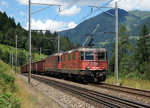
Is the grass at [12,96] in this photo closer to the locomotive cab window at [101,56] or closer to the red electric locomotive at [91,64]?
the red electric locomotive at [91,64]

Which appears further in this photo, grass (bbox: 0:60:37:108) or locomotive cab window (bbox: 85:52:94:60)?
locomotive cab window (bbox: 85:52:94:60)

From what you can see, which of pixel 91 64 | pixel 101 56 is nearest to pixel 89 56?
pixel 91 64

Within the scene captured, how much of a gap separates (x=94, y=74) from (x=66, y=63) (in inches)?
216

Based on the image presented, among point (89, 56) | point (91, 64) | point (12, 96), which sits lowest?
point (12, 96)

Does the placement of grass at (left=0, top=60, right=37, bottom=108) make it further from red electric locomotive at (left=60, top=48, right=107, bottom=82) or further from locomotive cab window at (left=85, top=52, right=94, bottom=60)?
locomotive cab window at (left=85, top=52, right=94, bottom=60)

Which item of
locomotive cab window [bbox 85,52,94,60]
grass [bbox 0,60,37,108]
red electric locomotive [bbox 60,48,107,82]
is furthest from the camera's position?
locomotive cab window [bbox 85,52,94,60]

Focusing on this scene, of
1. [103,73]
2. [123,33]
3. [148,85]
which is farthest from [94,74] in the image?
[123,33]

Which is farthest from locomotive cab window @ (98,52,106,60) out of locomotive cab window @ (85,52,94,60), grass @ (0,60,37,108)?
grass @ (0,60,37,108)

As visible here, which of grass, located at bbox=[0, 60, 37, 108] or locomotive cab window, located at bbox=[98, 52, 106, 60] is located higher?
locomotive cab window, located at bbox=[98, 52, 106, 60]

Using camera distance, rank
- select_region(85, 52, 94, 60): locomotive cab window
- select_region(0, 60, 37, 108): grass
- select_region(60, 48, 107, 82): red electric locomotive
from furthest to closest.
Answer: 1. select_region(85, 52, 94, 60): locomotive cab window
2. select_region(60, 48, 107, 82): red electric locomotive
3. select_region(0, 60, 37, 108): grass

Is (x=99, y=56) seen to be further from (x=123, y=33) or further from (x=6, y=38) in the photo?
(x=6, y=38)

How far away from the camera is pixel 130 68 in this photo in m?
68.4

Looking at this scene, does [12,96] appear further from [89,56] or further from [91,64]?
[89,56]

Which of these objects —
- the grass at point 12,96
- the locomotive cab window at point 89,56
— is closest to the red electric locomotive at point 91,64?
the locomotive cab window at point 89,56
